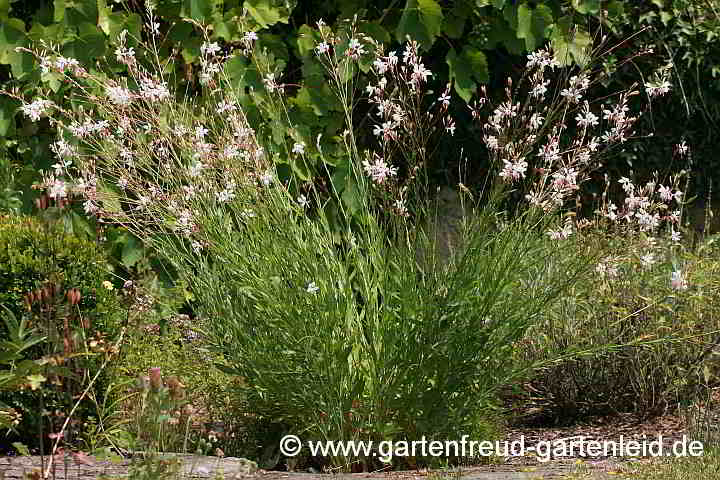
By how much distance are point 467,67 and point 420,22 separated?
425 millimetres

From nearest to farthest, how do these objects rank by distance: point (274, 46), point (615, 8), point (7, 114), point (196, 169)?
point (196, 169) < point (7, 114) < point (274, 46) < point (615, 8)

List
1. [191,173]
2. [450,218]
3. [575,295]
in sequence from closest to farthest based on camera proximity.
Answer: [191,173], [575,295], [450,218]

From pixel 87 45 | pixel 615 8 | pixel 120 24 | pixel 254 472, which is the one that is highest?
pixel 615 8

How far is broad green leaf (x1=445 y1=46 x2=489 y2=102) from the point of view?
17.7ft

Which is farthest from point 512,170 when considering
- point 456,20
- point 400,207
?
point 456,20

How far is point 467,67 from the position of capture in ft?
17.9

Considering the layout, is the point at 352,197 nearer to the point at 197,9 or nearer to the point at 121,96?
the point at 197,9

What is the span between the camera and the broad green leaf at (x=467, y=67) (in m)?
5.40

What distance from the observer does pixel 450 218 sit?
584cm

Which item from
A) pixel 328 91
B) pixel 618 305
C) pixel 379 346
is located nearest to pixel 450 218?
pixel 328 91

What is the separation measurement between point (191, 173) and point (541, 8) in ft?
8.97

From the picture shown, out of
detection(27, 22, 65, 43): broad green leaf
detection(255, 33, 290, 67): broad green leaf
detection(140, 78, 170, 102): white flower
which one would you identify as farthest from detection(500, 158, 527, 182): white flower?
detection(27, 22, 65, 43): broad green leaf

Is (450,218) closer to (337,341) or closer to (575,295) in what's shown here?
(575,295)

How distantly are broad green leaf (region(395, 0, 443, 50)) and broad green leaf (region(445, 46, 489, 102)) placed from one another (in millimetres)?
238
